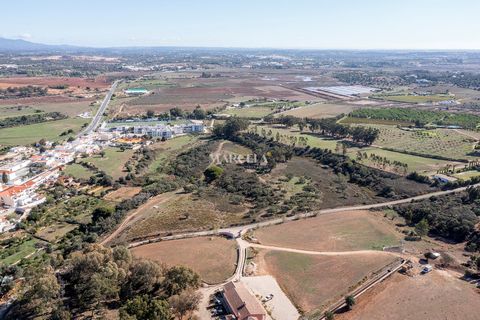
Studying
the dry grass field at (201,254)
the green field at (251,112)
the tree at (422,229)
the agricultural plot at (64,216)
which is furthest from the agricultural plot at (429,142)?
the agricultural plot at (64,216)

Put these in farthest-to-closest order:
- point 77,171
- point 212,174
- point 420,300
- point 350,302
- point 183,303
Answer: point 77,171, point 212,174, point 420,300, point 350,302, point 183,303

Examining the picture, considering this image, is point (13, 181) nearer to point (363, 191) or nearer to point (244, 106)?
point (363, 191)

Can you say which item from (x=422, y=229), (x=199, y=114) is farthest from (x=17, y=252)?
(x=199, y=114)

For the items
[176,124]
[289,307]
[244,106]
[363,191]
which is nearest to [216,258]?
[289,307]

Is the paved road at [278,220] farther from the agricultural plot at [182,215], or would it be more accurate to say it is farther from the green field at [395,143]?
the green field at [395,143]

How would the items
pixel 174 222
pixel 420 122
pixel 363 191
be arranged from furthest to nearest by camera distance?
pixel 420 122 → pixel 363 191 → pixel 174 222

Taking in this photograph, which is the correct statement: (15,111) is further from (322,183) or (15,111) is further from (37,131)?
(322,183)

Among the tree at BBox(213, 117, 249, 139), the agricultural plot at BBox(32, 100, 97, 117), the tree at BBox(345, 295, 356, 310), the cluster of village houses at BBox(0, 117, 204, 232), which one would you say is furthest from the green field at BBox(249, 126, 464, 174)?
the agricultural plot at BBox(32, 100, 97, 117)
